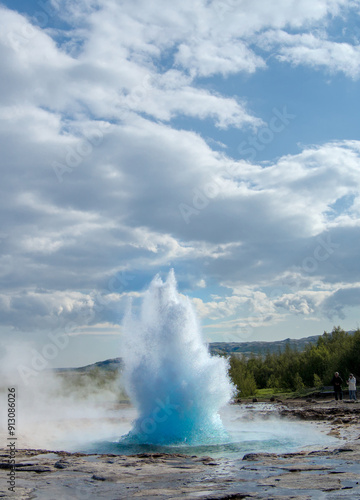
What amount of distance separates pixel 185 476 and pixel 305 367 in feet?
119

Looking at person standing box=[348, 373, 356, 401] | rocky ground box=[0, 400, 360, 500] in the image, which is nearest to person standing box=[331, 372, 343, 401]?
person standing box=[348, 373, 356, 401]

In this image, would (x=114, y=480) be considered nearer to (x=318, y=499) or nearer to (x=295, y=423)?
(x=318, y=499)

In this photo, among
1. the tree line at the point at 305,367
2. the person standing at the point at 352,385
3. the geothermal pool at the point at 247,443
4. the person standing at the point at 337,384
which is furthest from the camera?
the tree line at the point at 305,367

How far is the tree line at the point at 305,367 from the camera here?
38250 mm

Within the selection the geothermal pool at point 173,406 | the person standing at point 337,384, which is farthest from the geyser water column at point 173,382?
the person standing at point 337,384

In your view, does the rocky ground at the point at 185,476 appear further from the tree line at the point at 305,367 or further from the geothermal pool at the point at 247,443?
the tree line at the point at 305,367

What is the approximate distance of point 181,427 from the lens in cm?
1730

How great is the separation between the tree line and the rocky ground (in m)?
21.6

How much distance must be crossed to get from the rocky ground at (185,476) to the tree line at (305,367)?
21.6 m

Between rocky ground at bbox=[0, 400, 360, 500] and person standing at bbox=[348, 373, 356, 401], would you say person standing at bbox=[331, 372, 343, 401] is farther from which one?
rocky ground at bbox=[0, 400, 360, 500]

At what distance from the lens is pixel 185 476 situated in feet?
33.7

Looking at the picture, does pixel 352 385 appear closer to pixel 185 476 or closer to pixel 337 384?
pixel 337 384

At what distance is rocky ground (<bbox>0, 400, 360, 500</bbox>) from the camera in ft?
28.0

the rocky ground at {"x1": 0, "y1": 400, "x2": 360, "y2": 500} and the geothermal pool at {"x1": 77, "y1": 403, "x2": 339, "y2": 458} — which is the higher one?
the rocky ground at {"x1": 0, "y1": 400, "x2": 360, "y2": 500}
